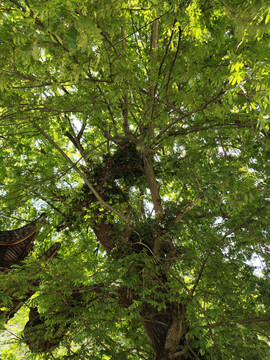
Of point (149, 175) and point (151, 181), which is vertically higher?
point (149, 175)

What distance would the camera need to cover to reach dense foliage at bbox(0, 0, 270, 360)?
255 cm

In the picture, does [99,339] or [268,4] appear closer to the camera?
[268,4]

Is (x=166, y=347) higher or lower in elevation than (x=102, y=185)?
lower

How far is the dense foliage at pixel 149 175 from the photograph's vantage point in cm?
255

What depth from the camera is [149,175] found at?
5746 millimetres

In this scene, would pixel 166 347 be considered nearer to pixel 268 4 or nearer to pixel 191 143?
pixel 191 143

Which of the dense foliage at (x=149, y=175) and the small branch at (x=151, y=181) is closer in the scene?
the dense foliage at (x=149, y=175)

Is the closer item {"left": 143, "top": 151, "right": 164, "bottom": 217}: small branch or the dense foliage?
the dense foliage

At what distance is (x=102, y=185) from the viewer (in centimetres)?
613

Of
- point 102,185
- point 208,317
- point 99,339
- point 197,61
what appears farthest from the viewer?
point 102,185

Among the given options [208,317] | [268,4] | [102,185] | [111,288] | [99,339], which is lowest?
[99,339]

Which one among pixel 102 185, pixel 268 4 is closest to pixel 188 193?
pixel 102 185

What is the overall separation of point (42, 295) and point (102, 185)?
3.16 m

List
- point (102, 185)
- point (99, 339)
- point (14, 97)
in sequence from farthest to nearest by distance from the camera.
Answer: point (102, 185)
point (14, 97)
point (99, 339)
